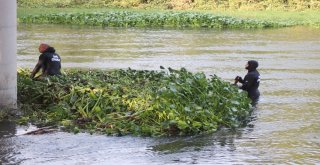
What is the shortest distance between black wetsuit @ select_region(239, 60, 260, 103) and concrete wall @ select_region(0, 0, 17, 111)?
5.17 meters

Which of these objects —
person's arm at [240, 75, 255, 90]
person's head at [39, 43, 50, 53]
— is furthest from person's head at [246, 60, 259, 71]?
person's head at [39, 43, 50, 53]

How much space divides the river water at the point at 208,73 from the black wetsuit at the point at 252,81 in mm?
279

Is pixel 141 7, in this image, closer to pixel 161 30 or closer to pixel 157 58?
pixel 161 30

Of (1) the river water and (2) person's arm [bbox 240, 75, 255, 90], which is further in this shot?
(2) person's arm [bbox 240, 75, 255, 90]

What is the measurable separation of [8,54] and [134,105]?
2.58 metres

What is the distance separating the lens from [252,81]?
1382cm

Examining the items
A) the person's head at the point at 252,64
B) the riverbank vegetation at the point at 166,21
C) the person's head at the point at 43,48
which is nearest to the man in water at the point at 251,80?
the person's head at the point at 252,64

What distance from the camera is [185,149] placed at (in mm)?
9820

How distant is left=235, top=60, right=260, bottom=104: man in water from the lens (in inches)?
543

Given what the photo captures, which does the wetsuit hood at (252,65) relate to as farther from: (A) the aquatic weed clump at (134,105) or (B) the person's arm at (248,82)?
(A) the aquatic weed clump at (134,105)

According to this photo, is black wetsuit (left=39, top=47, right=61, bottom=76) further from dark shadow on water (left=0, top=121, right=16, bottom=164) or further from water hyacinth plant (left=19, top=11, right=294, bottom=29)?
water hyacinth plant (left=19, top=11, right=294, bottom=29)

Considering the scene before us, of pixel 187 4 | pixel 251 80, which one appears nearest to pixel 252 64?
pixel 251 80

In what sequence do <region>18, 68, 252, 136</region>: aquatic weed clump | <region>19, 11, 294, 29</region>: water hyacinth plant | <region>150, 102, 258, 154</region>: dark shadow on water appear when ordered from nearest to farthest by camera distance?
<region>150, 102, 258, 154</region>: dark shadow on water → <region>18, 68, 252, 136</region>: aquatic weed clump → <region>19, 11, 294, 29</region>: water hyacinth plant

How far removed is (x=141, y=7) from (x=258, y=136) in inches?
1815
